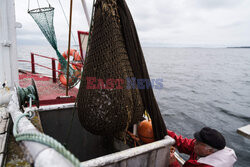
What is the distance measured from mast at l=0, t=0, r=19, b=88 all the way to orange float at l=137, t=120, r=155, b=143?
11.0 feet

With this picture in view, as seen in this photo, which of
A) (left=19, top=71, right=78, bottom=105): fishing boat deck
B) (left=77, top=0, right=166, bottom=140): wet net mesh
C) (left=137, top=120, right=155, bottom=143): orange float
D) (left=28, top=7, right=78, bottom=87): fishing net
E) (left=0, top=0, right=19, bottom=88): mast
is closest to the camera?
(left=77, top=0, right=166, bottom=140): wet net mesh

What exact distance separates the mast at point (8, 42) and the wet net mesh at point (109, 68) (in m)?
3.00

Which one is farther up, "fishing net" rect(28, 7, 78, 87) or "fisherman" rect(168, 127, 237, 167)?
"fishing net" rect(28, 7, 78, 87)

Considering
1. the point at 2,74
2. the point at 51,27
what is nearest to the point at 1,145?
the point at 2,74

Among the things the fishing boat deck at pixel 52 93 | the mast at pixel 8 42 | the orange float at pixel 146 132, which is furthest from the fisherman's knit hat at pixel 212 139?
the mast at pixel 8 42

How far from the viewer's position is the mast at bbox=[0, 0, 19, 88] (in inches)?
145

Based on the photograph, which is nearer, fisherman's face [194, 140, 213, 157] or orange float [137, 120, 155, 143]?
fisherman's face [194, 140, 213, 157]

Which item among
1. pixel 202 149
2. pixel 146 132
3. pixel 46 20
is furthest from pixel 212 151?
pixel 46 20

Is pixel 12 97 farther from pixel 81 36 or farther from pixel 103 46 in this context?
pixel 81 36

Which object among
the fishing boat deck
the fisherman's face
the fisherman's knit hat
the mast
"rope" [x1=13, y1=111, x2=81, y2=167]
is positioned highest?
the mast

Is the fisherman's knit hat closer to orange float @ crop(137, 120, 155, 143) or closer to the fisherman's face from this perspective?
the fisherman's face

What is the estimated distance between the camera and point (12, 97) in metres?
2.32

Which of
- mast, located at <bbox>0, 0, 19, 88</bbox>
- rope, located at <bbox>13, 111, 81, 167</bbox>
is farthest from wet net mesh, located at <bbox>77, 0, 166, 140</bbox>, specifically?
mast, located at <bbox>0, 0, 19, 88</bbox>

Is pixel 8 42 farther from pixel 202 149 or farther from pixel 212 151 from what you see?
pixel 212 151
